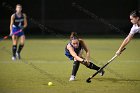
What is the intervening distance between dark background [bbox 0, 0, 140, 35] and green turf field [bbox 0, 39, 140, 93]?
375 inches

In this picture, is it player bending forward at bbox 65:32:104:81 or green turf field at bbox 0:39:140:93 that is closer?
green turf field at bbox 0:39:140:93

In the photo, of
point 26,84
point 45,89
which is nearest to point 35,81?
point 26,84

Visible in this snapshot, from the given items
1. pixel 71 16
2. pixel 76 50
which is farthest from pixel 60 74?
pixel 71 16

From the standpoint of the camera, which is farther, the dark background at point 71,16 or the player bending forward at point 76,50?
the dark background at point 71,16

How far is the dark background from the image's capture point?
27.5m

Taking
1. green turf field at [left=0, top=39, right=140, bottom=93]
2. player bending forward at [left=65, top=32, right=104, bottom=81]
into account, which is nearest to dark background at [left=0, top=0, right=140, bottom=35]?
green turf field at [left=0, top=39, right=140, bottom=93]

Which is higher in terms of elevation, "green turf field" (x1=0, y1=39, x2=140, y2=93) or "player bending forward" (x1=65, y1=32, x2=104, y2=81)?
"player bending forward" (x1=65, y1=32, x2=104, y2=81)

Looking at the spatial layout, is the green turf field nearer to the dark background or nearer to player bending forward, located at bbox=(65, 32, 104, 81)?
player bending forward, located at bbox=(65, 32, 104, 81)

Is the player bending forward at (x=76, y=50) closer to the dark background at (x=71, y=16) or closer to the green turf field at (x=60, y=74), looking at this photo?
the green turf field at (x=60, y=74)

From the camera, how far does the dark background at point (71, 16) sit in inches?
1084

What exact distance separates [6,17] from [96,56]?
12599 millimetres

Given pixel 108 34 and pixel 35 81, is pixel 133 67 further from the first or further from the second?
pixel 108 34

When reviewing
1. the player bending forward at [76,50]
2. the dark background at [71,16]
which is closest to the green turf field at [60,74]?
the player bending forward at [76,50]

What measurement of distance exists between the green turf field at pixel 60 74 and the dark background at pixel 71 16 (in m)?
9.52
